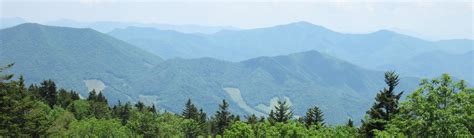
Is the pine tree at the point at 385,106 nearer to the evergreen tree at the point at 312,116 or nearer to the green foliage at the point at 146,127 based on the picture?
the evergreen tree at the point at 312,116

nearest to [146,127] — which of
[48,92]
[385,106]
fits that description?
[385,106]

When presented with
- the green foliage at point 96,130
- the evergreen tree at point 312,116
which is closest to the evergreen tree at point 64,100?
the green foliage at point 96,130

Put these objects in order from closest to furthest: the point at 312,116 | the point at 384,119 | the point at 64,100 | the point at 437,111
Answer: the point at 437,111, the point at 384,119, the point at 312,116, the point at 64,100

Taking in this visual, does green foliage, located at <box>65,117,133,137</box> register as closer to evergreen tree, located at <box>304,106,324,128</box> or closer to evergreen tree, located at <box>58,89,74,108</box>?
evergreen tree, located at <box>304,106,324,128</box>

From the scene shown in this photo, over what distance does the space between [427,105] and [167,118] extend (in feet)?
213

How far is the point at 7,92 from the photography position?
46500 millimetres

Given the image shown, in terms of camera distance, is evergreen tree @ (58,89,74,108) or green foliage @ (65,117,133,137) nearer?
green foliage @ (65,117,133,137)

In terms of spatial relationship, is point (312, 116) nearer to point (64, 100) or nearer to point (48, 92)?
point (64, 100)

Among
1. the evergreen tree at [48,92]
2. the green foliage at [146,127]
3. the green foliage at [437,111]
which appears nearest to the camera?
the green foliage at [437,111]

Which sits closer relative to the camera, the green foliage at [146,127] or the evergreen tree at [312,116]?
the evergreen tree at [312,116]

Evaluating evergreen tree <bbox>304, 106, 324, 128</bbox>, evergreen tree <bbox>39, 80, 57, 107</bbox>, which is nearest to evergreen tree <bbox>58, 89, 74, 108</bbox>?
evergreen tree <bbox>39, 80, 57, 107</bbox>

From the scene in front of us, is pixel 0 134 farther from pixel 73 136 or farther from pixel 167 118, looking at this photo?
pixel 167 118

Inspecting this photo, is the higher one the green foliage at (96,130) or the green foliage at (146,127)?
the green foliage at (146,127)

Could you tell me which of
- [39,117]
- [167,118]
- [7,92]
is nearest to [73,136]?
[39,117]
